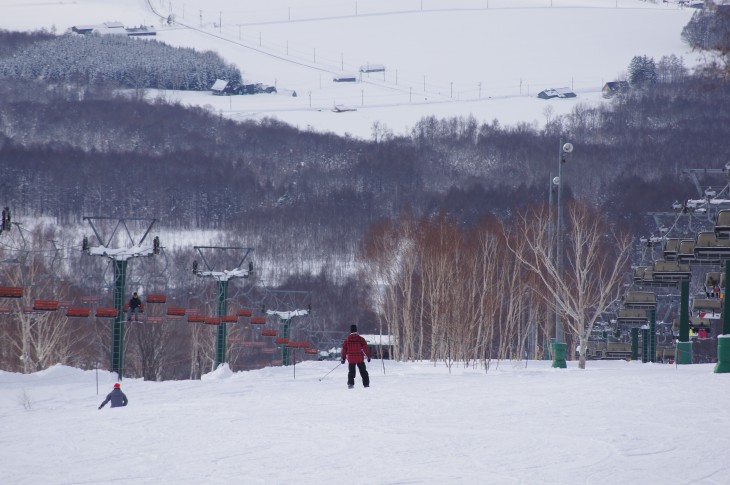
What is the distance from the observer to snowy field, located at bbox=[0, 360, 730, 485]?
40.0ft

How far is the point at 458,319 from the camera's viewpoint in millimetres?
47281

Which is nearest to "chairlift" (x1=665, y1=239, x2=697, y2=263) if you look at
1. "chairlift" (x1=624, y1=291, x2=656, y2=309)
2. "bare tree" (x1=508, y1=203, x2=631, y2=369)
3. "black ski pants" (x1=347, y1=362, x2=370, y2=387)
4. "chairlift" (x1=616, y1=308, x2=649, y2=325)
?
"bare tree" (x1=508, y1=203, x2=631, y2=369)

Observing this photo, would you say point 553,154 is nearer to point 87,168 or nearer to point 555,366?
point 87,168

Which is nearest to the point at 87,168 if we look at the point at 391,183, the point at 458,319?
the point at 391,183

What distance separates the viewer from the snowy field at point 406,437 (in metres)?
12.2

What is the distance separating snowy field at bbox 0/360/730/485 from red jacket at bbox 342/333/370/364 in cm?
76

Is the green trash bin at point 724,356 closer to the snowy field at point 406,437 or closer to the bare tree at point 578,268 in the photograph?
the snowy field at point 406,437

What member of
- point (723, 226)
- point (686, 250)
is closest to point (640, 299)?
point (686, 250)

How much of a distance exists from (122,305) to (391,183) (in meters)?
151

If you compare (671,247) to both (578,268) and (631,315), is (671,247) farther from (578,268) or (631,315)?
(631,315)

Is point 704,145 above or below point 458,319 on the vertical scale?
above

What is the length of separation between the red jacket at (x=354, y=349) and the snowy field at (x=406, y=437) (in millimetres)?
763

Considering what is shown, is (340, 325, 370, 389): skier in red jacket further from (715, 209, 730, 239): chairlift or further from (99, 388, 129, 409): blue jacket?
(715, 209, 730, 239): chairlift

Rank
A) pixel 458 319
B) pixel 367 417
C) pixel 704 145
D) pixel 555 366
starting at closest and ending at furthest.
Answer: pixel 367 417 → pixel 555 366 → pixel 458 319 → pixel 704 145
